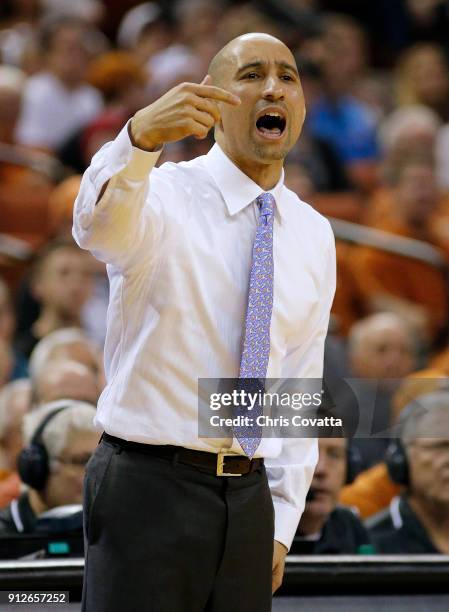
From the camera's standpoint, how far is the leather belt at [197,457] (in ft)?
7.27

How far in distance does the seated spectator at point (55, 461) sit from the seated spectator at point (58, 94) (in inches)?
152

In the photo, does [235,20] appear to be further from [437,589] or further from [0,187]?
[437,589]

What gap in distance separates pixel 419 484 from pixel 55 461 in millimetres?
1005

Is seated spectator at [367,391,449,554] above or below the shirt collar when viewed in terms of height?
below

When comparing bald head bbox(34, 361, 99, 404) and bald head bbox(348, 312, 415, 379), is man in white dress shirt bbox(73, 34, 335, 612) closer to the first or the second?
bald head bbox(34, 361, 99, 404)

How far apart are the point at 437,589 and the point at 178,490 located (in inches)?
39.7

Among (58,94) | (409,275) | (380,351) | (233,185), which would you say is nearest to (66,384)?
(380,351)

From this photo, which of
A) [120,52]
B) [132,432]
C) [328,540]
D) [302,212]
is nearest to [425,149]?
[120,52]

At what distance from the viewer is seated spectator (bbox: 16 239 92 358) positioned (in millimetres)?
5402

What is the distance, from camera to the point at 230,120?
2.35m

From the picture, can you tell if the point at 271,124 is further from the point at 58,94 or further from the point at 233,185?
the point at 58,94

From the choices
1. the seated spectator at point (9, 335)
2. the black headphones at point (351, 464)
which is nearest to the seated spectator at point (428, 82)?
the seated spectator at point (9, 335)

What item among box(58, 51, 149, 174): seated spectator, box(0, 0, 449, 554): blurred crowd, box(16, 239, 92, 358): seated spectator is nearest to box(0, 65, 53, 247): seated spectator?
box(0, 0, 449, 554): blurred crowd

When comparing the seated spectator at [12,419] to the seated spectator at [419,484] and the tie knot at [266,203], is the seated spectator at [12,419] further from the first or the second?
the tie knot at [266,203]
